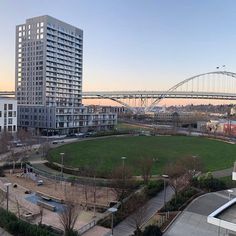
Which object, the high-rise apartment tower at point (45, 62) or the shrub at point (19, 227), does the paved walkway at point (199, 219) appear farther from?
the high-rise apartment tower at point (45, 62)

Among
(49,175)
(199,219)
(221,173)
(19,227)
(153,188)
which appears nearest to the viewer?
(19,227)

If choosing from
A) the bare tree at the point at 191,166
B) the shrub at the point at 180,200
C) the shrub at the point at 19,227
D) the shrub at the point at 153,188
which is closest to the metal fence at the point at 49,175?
the shrub at the point at 153,188

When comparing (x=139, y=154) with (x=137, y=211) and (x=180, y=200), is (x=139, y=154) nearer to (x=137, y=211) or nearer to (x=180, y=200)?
(x=180, y=200)

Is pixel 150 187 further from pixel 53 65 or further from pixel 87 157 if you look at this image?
pixel 53 65

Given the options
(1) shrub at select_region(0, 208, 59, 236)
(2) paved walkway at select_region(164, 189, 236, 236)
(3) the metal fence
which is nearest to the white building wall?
(3) the metal fence

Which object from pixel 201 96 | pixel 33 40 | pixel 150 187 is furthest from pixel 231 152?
pixel 201 96

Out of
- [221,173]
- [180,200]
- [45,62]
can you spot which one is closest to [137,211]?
[180,200]
